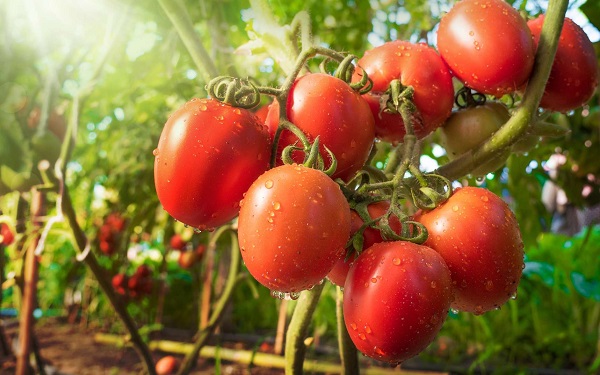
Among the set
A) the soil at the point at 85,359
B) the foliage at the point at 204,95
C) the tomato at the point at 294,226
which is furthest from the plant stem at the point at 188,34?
the soil at the point at 85,359

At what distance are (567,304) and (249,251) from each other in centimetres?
272

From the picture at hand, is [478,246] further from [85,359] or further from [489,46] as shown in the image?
[85,359]

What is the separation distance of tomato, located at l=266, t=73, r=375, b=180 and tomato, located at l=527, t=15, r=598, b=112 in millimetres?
238

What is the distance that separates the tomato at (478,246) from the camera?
415mm

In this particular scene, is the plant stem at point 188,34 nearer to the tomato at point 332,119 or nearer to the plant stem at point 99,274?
the tomato at point 332,119

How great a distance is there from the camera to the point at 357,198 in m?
0.44

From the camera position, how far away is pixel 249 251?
389 millimetres

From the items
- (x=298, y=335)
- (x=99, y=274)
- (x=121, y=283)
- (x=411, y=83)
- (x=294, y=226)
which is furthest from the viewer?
(x=121, y=283)

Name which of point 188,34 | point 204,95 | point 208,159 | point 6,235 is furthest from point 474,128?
point 6,235

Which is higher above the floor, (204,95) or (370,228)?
(370,228)

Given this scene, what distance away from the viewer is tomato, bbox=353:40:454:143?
505 mm

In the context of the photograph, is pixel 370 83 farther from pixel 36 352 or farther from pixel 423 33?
pixel 36 352

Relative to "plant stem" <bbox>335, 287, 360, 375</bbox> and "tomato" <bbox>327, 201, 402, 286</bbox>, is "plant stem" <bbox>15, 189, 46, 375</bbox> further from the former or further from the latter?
"tomato" <bbox>327, 201, 402, 286</bbox>

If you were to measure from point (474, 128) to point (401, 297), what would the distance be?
10.2 inches
